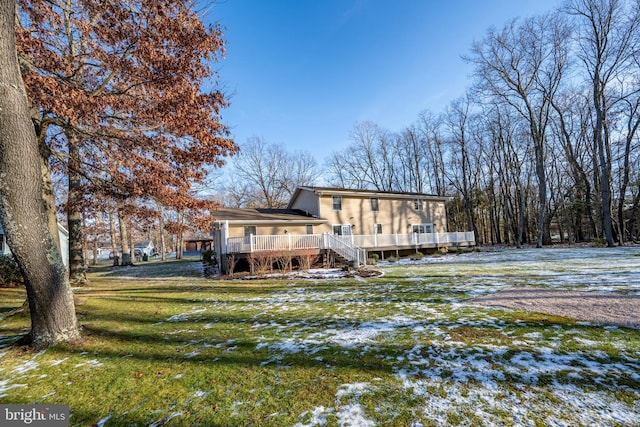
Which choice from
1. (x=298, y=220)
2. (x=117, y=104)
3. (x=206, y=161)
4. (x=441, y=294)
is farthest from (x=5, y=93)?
(x=298, y=220)

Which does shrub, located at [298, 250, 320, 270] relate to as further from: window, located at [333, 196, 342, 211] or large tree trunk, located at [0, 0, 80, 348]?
large tree trunk, located at [0, 0, 80, 348]

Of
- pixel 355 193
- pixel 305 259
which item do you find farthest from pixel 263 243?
pixel 355 193

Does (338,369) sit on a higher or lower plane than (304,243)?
lower

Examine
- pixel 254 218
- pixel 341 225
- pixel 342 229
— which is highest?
pixel 254 218

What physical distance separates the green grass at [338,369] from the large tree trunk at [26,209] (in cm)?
46

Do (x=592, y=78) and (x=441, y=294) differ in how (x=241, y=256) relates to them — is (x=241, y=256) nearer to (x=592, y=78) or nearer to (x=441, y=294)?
(x=441, y=294)

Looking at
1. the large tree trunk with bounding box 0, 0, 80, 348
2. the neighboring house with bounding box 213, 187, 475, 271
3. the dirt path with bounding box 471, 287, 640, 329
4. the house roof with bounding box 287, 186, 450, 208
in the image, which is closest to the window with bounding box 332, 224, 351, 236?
the neighboring house with bounding box 213, 187, 475, 271

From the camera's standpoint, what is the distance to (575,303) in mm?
5422

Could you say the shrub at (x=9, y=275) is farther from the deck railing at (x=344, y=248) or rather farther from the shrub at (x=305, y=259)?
the deck railing at (x=344, y=248)

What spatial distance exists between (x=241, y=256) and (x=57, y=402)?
10322 mm

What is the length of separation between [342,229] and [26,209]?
1655 cm

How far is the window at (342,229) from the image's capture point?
19.3 meters

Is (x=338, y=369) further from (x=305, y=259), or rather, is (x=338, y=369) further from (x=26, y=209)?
(x=305, y=259)

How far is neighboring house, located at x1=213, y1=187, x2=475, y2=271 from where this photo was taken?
13.9 m
